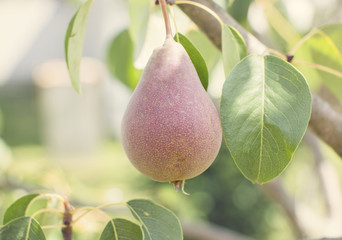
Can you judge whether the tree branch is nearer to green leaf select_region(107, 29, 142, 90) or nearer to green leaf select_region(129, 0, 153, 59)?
green leaf select_region(129, 0, 153, 59)

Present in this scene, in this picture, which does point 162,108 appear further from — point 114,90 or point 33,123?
point 33,123

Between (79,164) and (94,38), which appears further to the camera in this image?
(94,38)

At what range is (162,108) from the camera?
0.46 meters

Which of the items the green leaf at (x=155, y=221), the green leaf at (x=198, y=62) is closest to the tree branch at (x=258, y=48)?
the green leaf at (x=198, y=62)

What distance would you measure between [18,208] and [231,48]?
0.33 m

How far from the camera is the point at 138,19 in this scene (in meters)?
0.72

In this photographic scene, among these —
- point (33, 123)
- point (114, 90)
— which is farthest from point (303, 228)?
point (33, 123)

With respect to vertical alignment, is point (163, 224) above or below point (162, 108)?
below

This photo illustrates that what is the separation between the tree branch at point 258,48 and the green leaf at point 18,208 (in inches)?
12.4

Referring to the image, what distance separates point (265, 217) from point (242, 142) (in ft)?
6.88

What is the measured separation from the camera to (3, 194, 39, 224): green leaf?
602 millimetres

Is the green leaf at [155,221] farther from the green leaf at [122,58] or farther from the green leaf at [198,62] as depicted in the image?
the green leaf at [122,58]

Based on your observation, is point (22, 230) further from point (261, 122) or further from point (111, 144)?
point (111, 144)

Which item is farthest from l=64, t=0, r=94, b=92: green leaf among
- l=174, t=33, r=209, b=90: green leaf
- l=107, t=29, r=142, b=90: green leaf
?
l=107, t=29, r=142, b=90: green leaf
